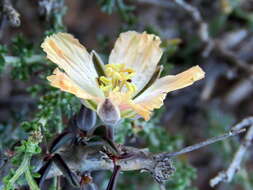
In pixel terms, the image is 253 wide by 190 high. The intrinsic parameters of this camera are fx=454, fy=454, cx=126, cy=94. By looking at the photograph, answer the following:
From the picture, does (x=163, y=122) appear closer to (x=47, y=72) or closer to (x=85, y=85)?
(x=47, y=72)

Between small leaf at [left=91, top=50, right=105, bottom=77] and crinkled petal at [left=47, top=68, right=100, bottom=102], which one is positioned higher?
small leaf at [left=91, top=50, right=105, bottom=77]

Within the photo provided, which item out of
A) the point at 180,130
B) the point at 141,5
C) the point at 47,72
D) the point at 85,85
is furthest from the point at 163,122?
the point at 85,85

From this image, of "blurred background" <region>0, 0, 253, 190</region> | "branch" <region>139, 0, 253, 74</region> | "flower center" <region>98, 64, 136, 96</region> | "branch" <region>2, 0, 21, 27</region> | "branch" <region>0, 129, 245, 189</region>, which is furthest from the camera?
"branch" <region>139, 0, 253, 74</region>

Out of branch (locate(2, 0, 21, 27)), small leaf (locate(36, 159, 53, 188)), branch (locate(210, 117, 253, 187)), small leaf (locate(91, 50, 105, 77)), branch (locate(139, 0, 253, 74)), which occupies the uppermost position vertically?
branch (locate(139, 0, 253, 74))

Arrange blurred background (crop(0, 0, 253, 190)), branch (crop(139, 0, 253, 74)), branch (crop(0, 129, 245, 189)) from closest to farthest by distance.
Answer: branch (crop(0, 129, 245, 189)), blurred background (crop(0, 0, 253, 190)), branch (crop(139, 0, 253, 74))

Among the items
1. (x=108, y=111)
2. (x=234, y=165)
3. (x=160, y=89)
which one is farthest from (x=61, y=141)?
(x=234, y=165)

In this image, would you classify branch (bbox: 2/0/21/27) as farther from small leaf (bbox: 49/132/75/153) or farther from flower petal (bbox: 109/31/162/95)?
small leaf (bbox: 49/132/75/153)

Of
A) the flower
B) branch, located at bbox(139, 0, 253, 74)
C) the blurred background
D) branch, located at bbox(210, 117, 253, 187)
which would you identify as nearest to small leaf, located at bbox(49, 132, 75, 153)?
the flower
